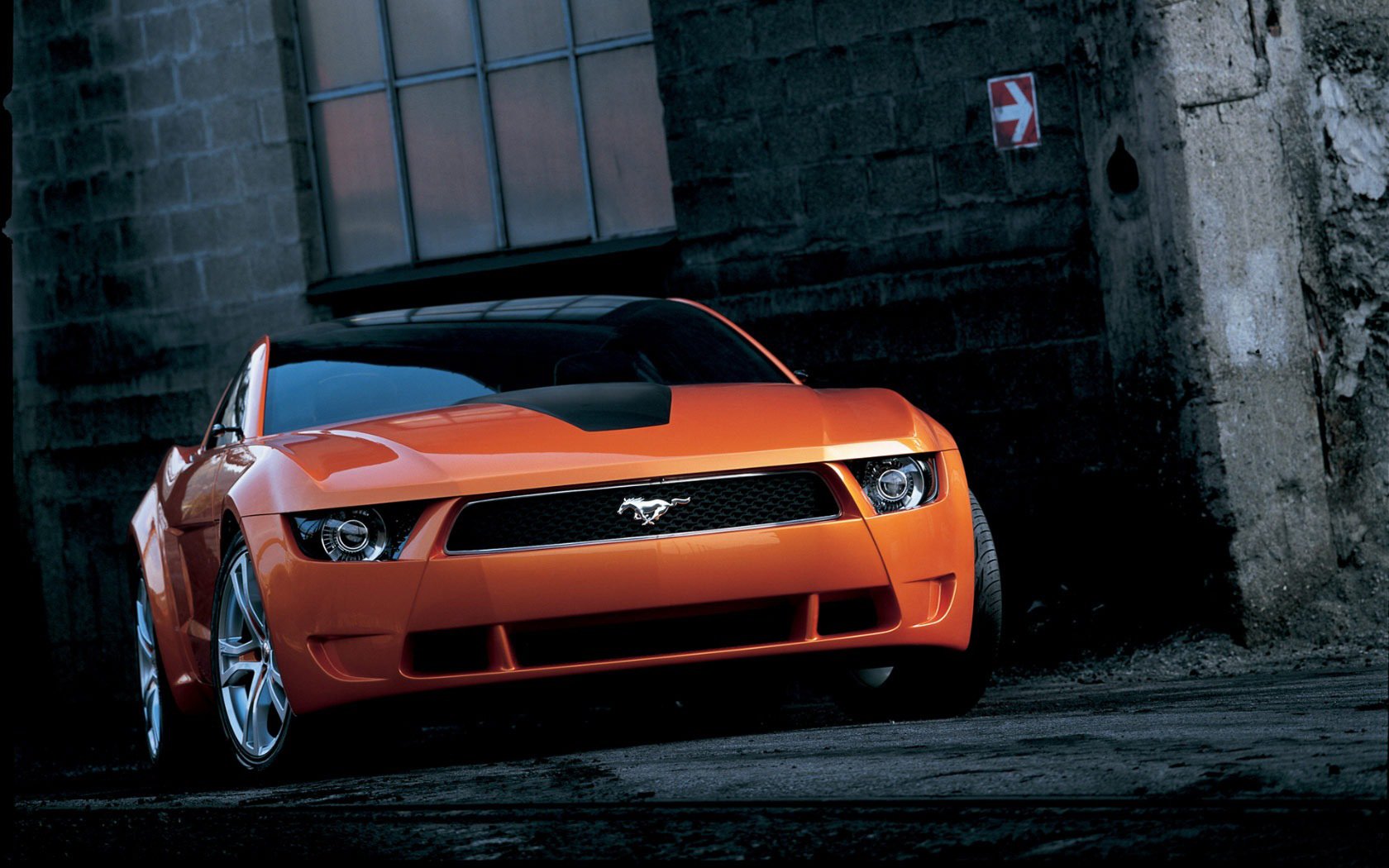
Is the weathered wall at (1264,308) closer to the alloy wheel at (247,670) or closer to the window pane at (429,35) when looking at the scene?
the alloy wheel at (247,670)

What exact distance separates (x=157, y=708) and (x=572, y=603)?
94.2 inches

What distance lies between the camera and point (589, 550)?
13.6ft

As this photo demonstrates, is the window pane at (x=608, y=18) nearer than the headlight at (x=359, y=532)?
No

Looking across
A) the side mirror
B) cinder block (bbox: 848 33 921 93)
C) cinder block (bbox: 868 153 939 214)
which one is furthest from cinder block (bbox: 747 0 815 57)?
the side mirror

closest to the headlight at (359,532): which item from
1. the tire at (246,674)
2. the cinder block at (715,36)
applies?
the tire at (246,674)

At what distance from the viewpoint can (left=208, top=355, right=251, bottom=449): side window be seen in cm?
545

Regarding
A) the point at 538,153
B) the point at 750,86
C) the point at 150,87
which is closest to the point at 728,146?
the point at 750,86

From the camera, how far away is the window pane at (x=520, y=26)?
9453 mm

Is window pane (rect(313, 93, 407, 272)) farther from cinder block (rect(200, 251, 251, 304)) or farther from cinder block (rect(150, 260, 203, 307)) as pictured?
cinder block (rect(150, 260, 203, 307))

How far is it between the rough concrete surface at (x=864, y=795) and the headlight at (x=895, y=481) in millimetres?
575

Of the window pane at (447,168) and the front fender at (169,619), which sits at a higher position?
the window pane at (447,168)

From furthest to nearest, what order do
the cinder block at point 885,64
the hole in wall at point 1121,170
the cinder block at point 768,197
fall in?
the cinder block at point 768,197, the cinder block at point 885,64, the hole in wall at point 1121,170

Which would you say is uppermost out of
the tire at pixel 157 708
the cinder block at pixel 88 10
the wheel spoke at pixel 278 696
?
the cinder block at pixel 88 10

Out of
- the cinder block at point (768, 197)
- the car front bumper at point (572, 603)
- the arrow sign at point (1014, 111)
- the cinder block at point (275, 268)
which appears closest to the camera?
the car front bumper at point (572, 603)
